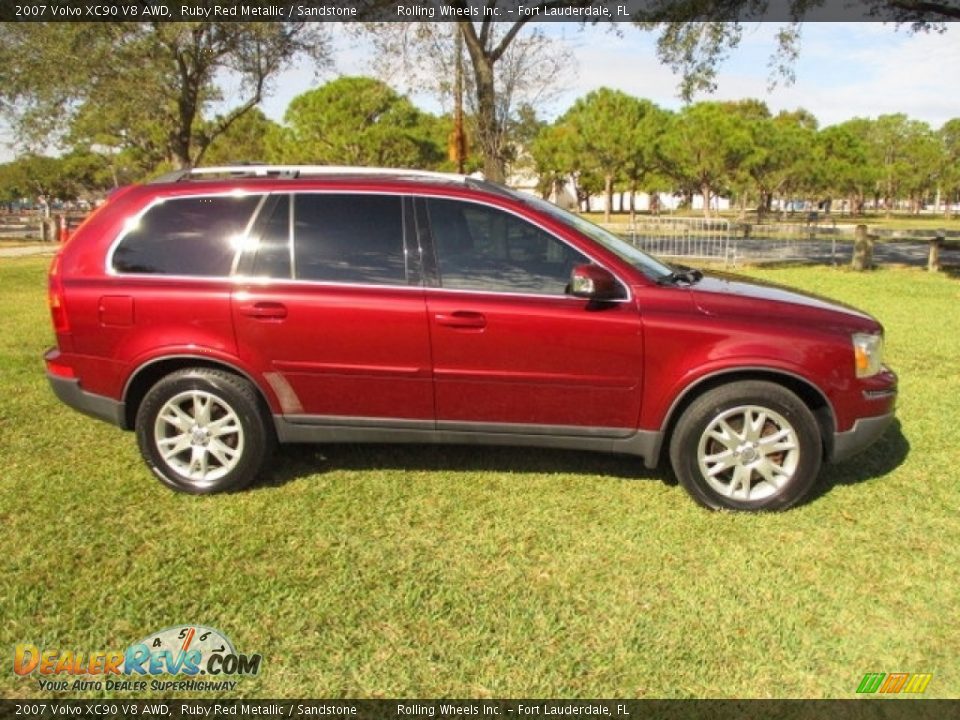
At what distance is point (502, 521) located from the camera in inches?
142

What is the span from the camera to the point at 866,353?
3.68 metres

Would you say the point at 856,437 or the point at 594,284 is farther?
the point at 856,437

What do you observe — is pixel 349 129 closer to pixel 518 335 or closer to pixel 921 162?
pixel 518 335

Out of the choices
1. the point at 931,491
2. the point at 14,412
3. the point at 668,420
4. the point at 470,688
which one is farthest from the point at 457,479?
the point at 14,412

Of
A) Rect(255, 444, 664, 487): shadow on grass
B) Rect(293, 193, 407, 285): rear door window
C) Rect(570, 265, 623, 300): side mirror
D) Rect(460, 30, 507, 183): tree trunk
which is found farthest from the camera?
Rect(460, 30, 507, 183): tree trunk

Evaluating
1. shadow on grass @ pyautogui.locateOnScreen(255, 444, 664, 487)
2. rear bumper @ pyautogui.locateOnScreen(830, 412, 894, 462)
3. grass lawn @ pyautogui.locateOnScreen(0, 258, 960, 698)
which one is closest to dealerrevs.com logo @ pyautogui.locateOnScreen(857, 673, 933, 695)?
grass lawn @ pyautogui.locateOnScreen(0, 258, 960, 698)

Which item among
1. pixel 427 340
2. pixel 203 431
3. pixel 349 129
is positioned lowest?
pixel 203 431

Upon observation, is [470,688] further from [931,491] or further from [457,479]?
[931,491]

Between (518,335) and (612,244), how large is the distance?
892 mm

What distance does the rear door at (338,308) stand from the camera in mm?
3688

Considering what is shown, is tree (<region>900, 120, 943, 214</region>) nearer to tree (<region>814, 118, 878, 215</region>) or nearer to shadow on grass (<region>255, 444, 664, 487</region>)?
tree (<region>814, 118, 878, 215</region>)

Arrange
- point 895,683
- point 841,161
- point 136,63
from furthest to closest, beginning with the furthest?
point 841,161 → point 136,63 → point 895,683

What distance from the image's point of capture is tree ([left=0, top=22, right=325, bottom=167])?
54.5ft

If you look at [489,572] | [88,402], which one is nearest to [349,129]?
[88,402]
